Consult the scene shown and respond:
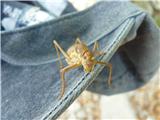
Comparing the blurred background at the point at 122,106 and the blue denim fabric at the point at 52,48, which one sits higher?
Result: the blue denim fabric at the point at 52,48

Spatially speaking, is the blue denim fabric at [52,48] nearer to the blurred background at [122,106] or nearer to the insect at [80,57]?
the insect at [80,57]

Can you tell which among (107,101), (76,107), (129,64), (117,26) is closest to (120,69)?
(129,64)

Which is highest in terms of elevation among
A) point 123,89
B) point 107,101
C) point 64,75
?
point 64,75

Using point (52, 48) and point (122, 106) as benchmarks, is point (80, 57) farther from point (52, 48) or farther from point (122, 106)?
point (122, 106)

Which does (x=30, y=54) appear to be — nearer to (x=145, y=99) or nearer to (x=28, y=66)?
(x=28, y=66)

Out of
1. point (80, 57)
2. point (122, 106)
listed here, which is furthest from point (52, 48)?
point (122, 106)

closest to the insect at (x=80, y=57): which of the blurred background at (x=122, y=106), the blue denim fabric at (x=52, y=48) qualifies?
the blue denim fabric at (x=52, y=48)

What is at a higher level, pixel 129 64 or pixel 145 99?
pixel 129 64
